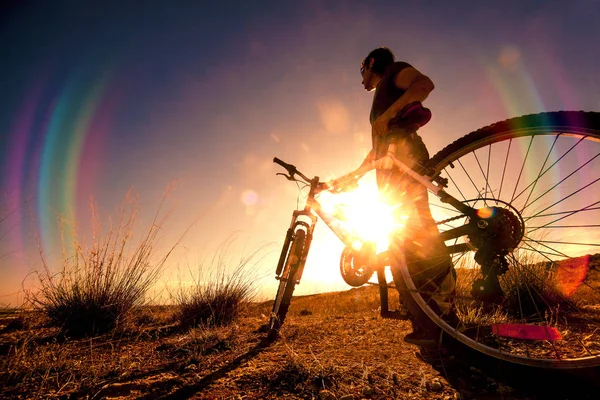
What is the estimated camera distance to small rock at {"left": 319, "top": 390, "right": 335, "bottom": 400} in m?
1.25

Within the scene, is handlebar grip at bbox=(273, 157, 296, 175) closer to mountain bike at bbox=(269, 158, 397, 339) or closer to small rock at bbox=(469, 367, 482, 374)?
mountain bike at bbox=(269, 158, 397, 339)

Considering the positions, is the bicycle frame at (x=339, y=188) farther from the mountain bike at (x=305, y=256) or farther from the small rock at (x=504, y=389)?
→ the small rock at (x=504, y=389)

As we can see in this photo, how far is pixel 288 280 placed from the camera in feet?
9.02

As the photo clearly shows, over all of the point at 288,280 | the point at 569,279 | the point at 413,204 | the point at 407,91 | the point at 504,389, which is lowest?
the point at 504,389

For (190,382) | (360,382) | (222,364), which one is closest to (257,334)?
(222,364)

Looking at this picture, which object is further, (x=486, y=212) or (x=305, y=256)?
(x=305, y=256)

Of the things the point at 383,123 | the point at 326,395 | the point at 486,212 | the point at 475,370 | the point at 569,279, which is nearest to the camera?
the point at 326,395

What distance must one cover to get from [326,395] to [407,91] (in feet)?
7.20

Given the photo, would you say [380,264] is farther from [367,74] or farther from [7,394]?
[7,394]

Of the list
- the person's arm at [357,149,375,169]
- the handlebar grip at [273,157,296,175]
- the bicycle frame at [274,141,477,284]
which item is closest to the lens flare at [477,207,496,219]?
the bicycle frame at [274,141,477,284]

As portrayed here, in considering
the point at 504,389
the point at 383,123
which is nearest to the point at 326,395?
the point at 504,389

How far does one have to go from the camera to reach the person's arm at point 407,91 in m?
2.24

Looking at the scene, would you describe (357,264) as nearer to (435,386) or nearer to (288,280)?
(288,280)

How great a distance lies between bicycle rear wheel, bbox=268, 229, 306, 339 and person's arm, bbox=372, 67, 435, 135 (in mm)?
1363
